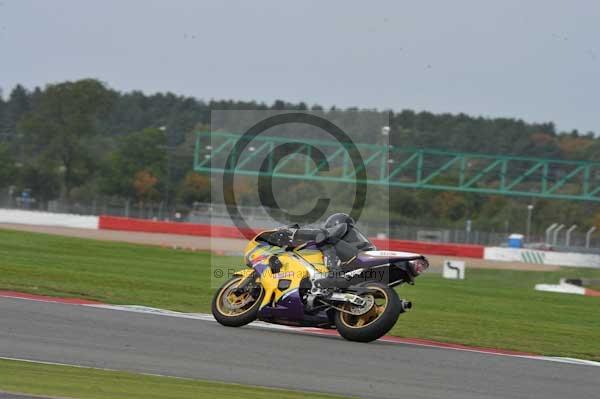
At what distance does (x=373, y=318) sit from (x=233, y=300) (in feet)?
6.51

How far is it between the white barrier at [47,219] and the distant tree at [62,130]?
2652cm

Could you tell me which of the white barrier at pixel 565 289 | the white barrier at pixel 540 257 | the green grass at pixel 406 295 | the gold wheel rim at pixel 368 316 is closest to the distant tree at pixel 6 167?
the white barrier at pixel 540 257

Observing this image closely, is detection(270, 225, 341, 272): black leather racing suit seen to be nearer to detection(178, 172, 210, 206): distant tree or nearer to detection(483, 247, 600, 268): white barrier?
detection(483, 247, 600, 268): white barrier

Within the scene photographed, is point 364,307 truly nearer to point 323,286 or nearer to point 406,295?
point 323,286

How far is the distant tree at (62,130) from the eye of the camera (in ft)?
269

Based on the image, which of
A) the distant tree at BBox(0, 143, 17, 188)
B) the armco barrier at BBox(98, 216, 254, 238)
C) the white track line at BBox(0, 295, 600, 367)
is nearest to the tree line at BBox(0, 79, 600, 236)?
the distant tree at BBox(0, 143, 17, 188)

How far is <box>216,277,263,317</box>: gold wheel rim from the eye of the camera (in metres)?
12.6

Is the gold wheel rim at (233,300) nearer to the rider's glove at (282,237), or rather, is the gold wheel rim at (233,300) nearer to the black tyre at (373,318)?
the rider's glove at (282,237)

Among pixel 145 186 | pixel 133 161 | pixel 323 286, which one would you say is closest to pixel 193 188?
pixel 145 186

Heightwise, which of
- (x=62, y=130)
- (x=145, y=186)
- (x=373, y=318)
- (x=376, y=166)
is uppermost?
(x=62, y=130)

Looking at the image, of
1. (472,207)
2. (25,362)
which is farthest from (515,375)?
(472,207)

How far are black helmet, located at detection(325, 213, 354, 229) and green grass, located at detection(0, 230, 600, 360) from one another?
224 centimetres

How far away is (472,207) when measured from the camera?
101m

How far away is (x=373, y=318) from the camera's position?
465 inches
